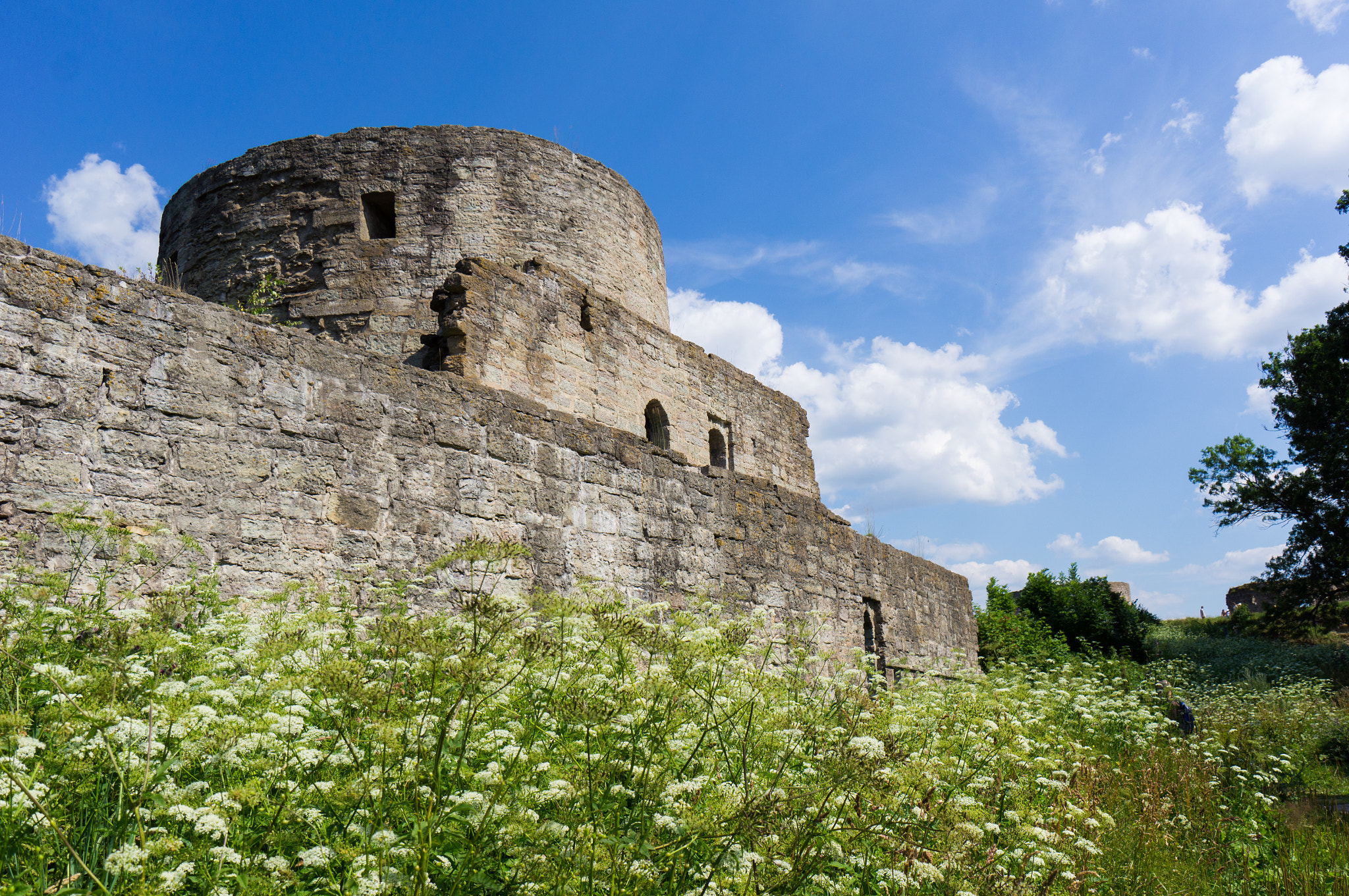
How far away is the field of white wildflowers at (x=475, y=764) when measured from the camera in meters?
1.83

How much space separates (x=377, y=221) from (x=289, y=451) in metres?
7.85

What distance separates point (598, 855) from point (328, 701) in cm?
113

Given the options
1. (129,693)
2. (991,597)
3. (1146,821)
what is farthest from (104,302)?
(991,597)

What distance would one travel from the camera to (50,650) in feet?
8.86

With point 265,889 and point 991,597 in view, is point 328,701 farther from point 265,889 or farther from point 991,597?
point 991,597

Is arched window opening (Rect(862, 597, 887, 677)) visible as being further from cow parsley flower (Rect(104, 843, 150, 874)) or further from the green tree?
the green tree

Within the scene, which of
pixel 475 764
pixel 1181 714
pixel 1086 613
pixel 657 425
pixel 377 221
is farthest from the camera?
pixel 1086 613

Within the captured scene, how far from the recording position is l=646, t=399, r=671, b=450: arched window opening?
1039 cm

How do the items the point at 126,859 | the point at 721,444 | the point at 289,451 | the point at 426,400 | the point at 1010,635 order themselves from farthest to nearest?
1. the point at 1010,635
2. the point at 721,444
3. the point at 426,400
4. the point at 289,451
5. the point at 126,859

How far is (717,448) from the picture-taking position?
11.6 m

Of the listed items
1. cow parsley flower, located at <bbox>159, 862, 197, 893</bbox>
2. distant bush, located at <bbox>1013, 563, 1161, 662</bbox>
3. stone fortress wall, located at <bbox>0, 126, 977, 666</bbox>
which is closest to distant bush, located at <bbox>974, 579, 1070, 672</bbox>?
distant bush, located at <bbox>1013, 563, 1161, 662</bbox>

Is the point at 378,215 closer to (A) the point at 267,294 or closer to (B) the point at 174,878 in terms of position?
(A) the point at 267,294

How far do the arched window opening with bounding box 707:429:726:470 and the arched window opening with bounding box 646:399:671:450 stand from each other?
1.24 m

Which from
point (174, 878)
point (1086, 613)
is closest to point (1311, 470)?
point (1086, 613)
